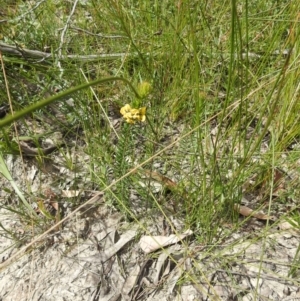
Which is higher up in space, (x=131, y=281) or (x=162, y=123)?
(x=162, y=123)

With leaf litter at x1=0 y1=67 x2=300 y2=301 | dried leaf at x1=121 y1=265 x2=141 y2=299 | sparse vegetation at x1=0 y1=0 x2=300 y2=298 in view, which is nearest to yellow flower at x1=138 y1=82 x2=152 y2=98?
sparse vegetation at x1=0 y1=0 x2=300 y2=298

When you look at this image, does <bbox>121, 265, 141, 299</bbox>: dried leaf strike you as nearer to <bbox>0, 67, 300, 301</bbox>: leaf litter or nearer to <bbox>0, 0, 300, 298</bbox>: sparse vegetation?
<bbox>0, 67, 300, 301</bbox>: leaf litter

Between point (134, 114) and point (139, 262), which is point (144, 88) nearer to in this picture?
point (134, 114)

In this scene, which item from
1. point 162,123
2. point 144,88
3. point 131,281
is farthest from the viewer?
point 162,123

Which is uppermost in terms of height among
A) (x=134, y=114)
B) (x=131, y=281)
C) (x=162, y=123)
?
(x=134, y=114)

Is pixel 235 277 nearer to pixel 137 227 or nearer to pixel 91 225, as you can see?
pixel 137 227

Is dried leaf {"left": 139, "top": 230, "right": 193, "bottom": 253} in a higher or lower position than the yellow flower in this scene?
lower

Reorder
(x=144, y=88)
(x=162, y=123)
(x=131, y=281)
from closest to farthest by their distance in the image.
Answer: (x=144, y=88) < (x=131, y=281) < (x=162, y=123)

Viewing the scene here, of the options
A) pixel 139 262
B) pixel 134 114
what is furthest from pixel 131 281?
pixel 134 114

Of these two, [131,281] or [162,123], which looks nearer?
[131,281]

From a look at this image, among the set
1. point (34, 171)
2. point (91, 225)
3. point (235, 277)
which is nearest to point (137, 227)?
point (91, 225)

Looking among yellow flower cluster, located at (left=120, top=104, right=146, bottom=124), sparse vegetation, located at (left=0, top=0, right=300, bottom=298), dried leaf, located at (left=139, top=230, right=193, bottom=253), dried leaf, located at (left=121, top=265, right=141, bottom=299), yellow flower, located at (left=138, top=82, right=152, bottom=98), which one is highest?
yellow flower, located at (left=138, top=82, right=152, bottom=98)

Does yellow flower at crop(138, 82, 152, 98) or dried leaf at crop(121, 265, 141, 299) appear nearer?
yellow flower at crop(138, 82, 152, 98)
